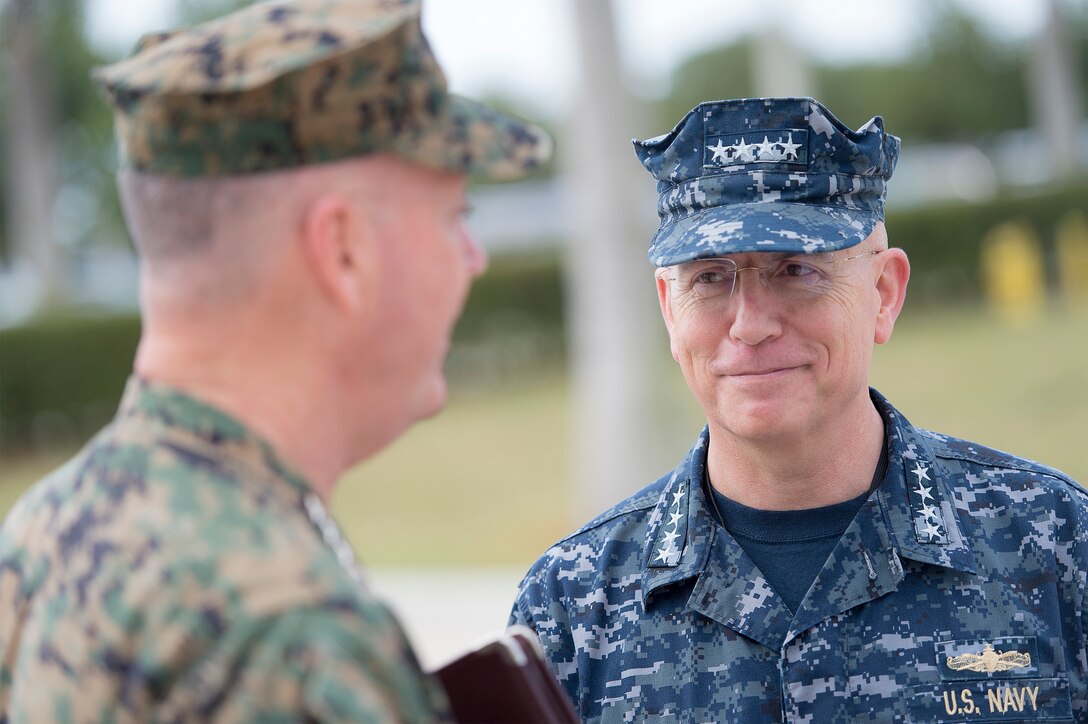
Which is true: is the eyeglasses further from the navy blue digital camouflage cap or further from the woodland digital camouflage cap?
the woodland digital camouflage cap

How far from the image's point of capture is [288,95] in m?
1.39

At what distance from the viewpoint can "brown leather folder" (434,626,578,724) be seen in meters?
1.56

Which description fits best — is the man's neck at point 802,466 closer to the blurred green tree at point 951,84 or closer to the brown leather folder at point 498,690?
the brown leather folder at point 498,690

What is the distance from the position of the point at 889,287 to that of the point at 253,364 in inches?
63.7

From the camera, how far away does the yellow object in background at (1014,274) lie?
18.0m

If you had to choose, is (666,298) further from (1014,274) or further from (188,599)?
(1014,274)

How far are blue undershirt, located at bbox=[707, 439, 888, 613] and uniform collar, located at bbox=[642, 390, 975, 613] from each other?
4 cm

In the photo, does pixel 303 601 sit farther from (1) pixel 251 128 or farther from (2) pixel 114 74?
(2) pixel 114 74

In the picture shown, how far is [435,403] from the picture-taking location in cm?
155

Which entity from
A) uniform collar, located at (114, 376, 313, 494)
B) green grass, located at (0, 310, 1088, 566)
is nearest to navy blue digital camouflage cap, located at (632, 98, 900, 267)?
uniform collar, located at (114, 376, 313, 494)

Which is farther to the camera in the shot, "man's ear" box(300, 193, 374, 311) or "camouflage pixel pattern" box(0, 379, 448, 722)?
"man's ear" box(300, 193, 374, 311)

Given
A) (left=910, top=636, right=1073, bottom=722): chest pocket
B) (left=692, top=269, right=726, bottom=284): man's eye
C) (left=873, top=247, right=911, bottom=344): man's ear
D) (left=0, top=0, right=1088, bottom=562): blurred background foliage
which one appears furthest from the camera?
(left=0, top=0, right=1088, bottom=562): blurred background foliage

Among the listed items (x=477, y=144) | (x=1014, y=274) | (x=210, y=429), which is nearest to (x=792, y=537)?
(x=477, y=144)

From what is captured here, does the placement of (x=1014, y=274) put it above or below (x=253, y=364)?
below
